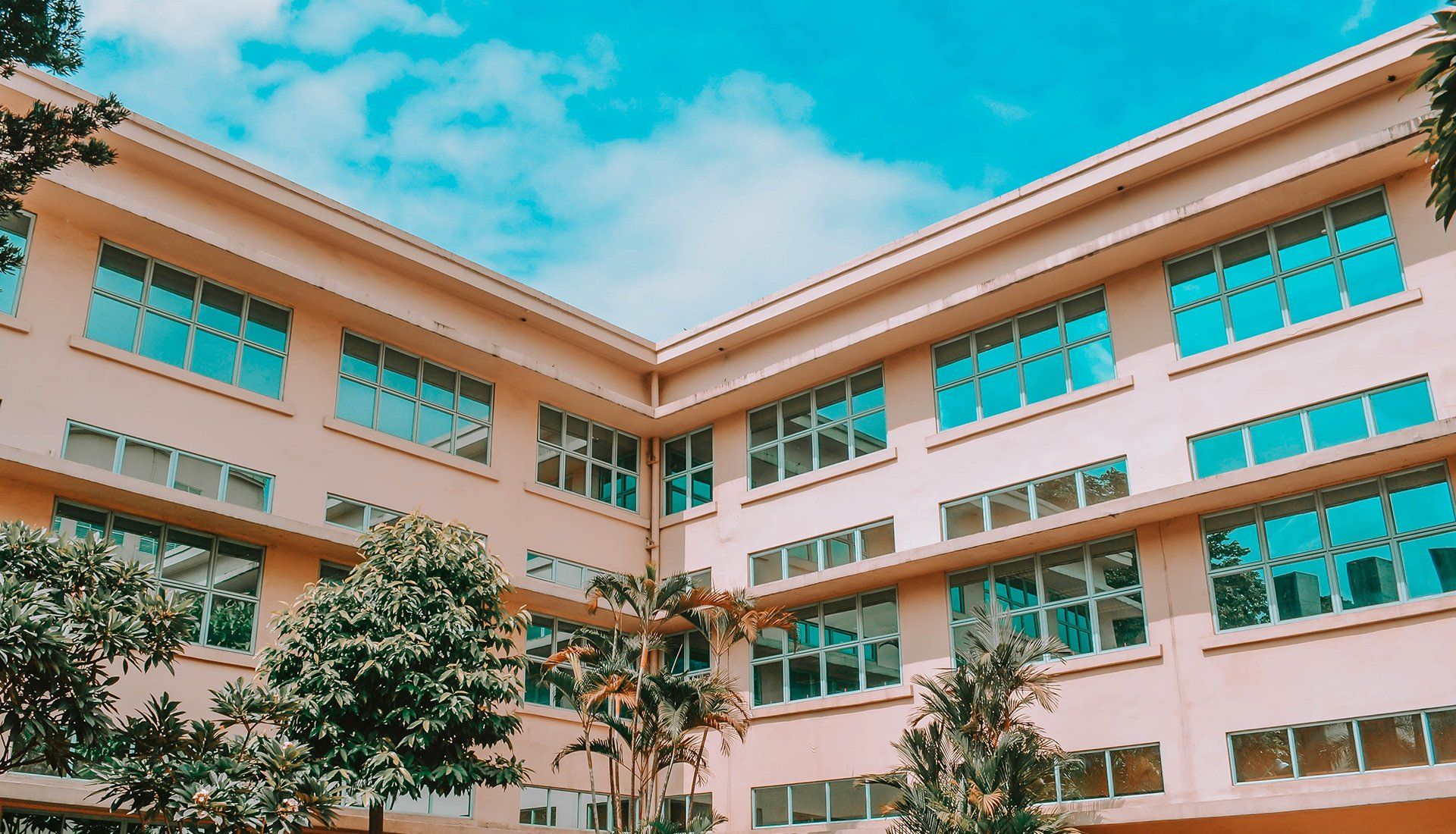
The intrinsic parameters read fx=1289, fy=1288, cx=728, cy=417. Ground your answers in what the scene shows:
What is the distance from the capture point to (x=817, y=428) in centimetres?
2034

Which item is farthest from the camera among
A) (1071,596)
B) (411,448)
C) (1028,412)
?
(411,448)

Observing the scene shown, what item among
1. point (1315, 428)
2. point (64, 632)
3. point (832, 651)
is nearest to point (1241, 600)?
point (1315, 428)

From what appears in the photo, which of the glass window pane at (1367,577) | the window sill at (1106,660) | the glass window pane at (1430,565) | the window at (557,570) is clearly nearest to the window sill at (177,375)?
the window at (557,570)

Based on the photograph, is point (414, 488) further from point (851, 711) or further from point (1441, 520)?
point (1441, 520)

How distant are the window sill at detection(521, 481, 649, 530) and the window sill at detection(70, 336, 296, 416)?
13.8 feet

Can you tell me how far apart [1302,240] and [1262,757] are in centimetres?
625

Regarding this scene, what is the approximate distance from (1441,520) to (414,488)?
13147mm

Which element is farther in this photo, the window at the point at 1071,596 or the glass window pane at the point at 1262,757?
the window at the point at 1071,596

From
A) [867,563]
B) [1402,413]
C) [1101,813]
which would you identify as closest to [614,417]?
[867,563]

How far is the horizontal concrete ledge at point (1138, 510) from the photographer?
46.0 feet

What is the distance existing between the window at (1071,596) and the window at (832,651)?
1.17m

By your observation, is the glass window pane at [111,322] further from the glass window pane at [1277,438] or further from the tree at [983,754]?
the glass window pane at [1277,438]

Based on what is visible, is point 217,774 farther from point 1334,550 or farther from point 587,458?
point 1334,550

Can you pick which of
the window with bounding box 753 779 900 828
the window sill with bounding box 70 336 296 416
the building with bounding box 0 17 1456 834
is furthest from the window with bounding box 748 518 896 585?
the window sill with bounding box 70 336 296 416
